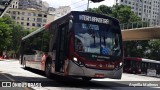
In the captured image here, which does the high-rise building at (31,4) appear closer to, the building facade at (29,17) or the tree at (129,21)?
the building facade at (29,17)

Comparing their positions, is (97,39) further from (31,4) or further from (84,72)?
(31,4)

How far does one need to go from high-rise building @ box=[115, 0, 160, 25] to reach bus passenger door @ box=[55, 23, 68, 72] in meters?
135

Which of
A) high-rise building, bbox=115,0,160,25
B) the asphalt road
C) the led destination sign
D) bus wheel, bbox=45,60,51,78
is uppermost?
high-rise building, bbox=115,0,160,25

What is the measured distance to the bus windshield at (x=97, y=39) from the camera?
13.9m

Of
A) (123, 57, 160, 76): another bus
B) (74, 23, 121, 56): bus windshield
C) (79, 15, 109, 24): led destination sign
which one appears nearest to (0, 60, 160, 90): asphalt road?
(74, 23, 121, 56): bus windshield

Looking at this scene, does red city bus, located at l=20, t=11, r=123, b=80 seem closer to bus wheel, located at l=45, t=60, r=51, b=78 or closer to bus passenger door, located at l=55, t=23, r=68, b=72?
bus passenger door, located at l=55, t=23, r=68, b=72

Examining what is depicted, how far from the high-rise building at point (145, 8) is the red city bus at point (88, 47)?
443 feet

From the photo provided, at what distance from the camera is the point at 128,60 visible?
52.0 metres

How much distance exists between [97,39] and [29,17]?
409ft

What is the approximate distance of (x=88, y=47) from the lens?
1395cm

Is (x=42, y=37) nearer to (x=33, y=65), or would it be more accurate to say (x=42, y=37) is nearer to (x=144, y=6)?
(x=33, y=65)

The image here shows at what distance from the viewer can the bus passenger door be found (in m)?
14.6

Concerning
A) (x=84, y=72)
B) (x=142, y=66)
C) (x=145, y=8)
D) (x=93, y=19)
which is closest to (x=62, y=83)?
(x=84, y=72)

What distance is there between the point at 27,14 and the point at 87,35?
125 metres
